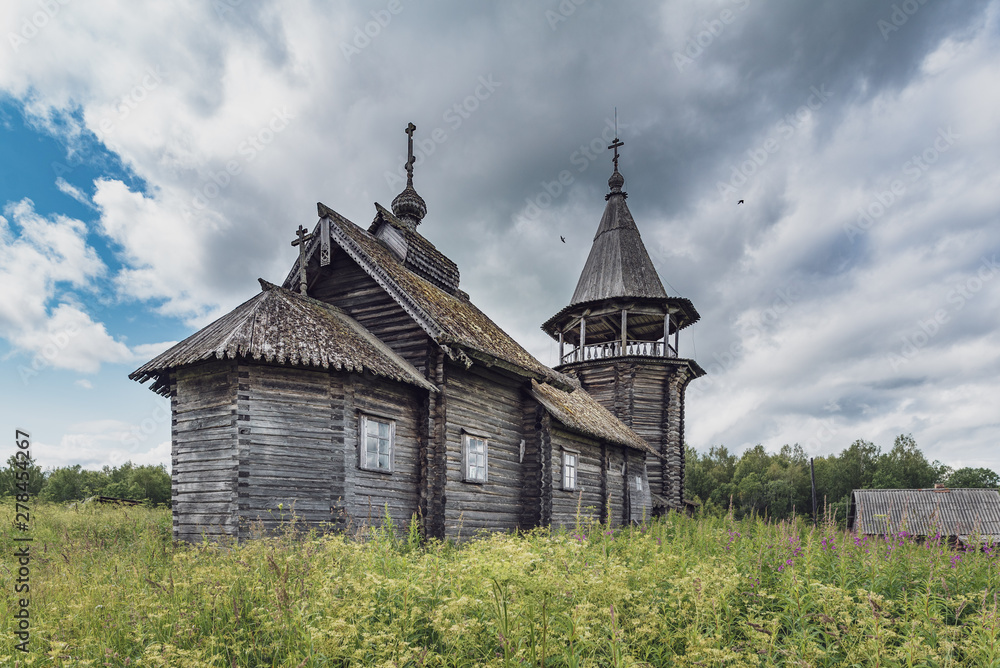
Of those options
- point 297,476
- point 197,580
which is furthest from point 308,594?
point 297,476

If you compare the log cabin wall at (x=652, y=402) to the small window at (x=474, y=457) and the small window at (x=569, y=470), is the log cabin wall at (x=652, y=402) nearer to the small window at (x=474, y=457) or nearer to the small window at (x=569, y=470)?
the small window at (x=569, y=470)

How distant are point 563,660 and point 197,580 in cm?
320

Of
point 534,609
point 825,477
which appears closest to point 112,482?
point 534,609

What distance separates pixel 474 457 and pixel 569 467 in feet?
14.5

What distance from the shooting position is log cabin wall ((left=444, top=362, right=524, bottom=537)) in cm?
1255

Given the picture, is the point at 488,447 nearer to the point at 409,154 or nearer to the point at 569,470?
the point at 569,470

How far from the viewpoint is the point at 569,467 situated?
1673cm

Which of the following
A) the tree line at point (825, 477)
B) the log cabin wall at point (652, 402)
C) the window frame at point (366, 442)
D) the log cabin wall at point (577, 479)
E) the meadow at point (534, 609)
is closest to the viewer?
the meadow at point (534, 609)

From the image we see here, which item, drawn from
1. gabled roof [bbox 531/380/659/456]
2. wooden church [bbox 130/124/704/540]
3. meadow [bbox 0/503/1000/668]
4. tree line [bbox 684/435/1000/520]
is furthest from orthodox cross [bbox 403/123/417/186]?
tree line [bbox 684/435/1000/520]

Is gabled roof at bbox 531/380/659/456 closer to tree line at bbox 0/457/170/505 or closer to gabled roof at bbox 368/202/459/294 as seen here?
gabled roof at bbox 368/202/459/294

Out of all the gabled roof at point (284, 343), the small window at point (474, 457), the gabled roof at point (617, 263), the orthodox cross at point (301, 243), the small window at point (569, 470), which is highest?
the gabled roof at point (617, 263)

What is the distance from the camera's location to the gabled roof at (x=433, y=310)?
12.3 metres

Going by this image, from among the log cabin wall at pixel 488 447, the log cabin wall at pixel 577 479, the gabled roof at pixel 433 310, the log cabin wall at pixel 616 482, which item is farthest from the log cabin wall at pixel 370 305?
the log cabin wall at pixel 616 482

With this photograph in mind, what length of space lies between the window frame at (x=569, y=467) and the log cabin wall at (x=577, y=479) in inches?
1.2
